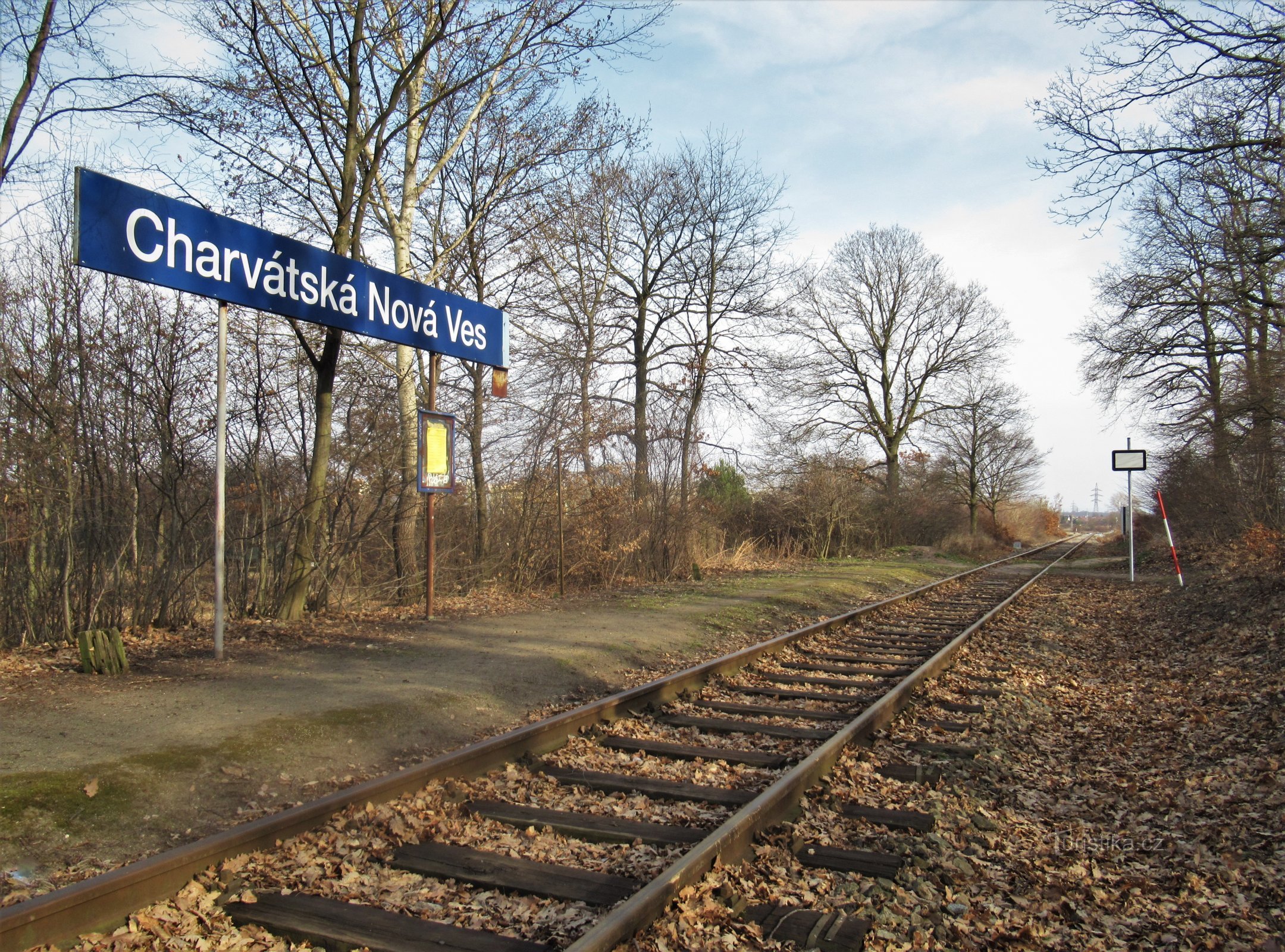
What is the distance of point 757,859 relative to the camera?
4055 mm

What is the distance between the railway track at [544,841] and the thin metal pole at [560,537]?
7560 mm

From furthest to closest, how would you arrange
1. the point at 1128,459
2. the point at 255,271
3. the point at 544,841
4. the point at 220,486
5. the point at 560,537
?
1. the point at 1128,459
2. the point at 560,537
3. the point at 255,271
4. the point at 220,486
5. the point at 544,841

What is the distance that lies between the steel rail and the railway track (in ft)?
0.03

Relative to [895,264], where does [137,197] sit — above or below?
below

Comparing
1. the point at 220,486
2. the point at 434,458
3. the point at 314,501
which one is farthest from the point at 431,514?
the point at 220,486

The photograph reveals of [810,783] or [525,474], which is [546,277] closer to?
[525,474]

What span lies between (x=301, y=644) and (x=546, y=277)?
13805mm

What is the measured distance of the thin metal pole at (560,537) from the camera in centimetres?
1459

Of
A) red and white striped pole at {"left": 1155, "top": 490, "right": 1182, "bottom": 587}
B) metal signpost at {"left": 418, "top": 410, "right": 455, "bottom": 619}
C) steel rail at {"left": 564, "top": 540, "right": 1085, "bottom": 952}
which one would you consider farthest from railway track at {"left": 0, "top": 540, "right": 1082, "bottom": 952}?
red and white striped pole at {"left": 1155, "top": 490, "right": 1182, "bottom": 587}

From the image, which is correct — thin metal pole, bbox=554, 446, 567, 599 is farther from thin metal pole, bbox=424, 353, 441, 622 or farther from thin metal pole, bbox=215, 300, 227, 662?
thin metal pole, bbox=215, 300, 227, 662

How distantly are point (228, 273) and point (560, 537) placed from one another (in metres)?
7.93

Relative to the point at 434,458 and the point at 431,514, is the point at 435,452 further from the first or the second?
the point at 431,514

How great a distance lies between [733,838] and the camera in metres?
3.98

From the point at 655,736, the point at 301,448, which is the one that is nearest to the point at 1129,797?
the point at 655,736
